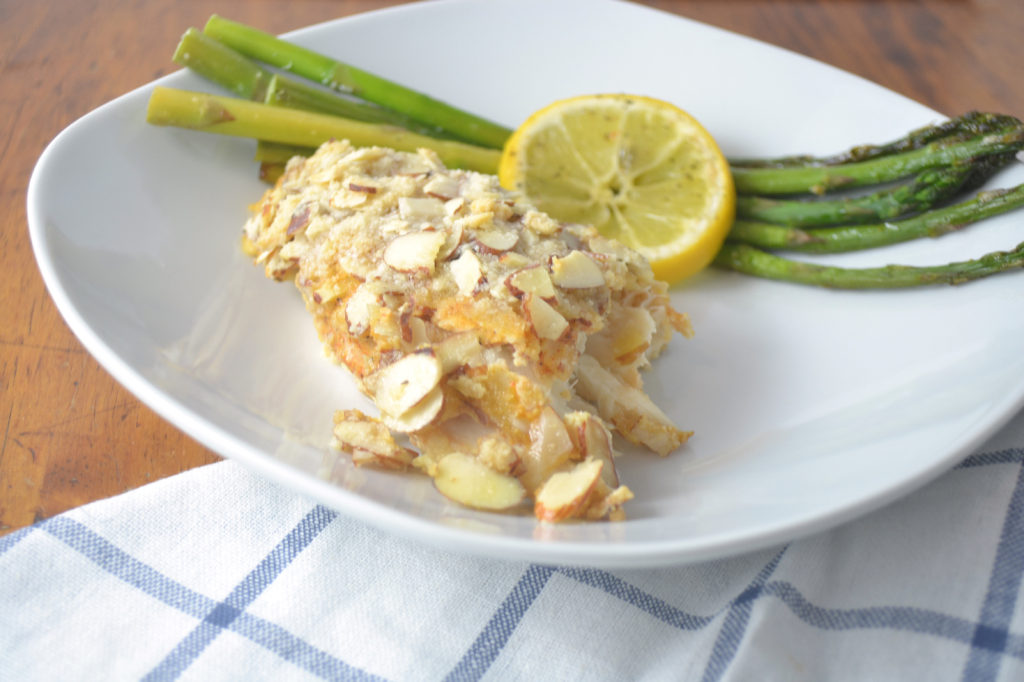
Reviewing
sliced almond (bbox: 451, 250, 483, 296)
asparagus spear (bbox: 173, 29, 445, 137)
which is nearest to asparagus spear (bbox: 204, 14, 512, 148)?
asparagus spear (bbox: 173, 29, 445, 137)

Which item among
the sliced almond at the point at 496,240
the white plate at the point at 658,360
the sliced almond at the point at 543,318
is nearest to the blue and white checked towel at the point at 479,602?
the white plate at the point at 658,360

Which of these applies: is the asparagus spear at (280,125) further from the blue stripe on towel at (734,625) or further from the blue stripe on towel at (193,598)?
the blue stripe on towel at (734,625)

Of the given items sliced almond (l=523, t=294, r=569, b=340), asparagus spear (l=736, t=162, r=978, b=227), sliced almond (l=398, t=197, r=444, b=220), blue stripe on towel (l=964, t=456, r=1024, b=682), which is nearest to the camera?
blue stripe on towel (l=964, t=456, r=1024, b=682)

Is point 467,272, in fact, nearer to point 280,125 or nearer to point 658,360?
point 658,360

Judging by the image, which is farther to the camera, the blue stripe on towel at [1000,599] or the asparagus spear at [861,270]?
the asparagus spear at [861,270]

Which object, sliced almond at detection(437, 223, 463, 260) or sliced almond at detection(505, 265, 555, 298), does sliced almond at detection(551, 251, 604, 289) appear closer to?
sliced almond at detection(505, 265, 555, 298)

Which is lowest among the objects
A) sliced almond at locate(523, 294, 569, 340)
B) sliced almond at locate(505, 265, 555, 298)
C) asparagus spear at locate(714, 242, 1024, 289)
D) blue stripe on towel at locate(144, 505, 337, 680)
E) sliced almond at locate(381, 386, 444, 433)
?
blue stripe on towel at locate(144, 505, 337, 680)

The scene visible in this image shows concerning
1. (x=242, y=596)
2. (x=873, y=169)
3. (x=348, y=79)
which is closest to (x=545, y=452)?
(x=242, y=596)
